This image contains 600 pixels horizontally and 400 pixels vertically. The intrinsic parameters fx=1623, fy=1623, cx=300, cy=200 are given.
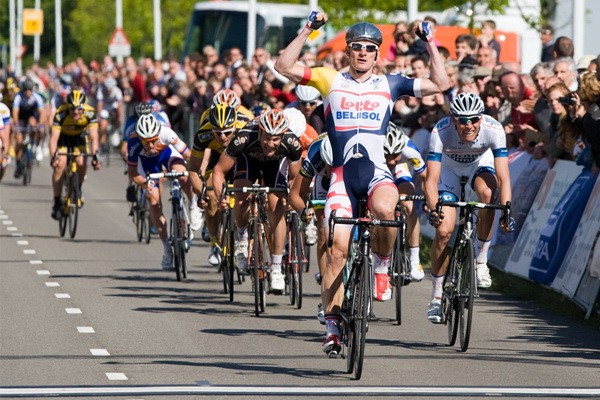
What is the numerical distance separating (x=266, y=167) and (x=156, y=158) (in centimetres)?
361

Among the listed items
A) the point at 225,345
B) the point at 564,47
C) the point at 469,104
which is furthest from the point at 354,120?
the point at 564,47

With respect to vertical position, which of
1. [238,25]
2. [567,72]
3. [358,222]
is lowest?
[358,222]

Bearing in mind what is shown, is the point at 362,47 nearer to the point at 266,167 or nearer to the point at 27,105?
the point at 266,167

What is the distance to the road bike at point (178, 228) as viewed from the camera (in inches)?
624

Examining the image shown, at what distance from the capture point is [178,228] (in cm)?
1595

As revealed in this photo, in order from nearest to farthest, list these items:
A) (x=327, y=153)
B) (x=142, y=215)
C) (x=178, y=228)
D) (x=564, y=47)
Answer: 1. (x=327, y=153)
2. (x=178, y=228)
3. (x=564, y=47)
4. (x=142, y=215)

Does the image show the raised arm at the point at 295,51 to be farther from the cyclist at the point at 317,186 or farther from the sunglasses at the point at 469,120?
the sunglasses at the point at 469,120

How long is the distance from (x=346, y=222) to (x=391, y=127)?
3.47 meters

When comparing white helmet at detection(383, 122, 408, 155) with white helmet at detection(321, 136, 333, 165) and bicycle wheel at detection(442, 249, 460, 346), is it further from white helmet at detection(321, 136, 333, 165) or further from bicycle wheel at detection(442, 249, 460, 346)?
white helmet at detection(321, 136, 333, 165)

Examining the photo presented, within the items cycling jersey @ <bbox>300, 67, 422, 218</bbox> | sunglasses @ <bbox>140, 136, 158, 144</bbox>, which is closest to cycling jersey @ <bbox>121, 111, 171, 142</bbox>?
sunglasses @ <bbox>140, 136, 158, 144</bbox>

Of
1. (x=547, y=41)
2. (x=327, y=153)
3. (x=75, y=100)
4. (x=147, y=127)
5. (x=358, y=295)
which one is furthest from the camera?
(x=75, y=100)

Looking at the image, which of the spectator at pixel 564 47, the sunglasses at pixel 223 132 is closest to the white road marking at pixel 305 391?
the sunglasses at pixel 223 132

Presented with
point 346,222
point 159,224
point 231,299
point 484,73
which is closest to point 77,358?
point 346,222

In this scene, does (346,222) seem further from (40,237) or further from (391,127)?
(40,237)
